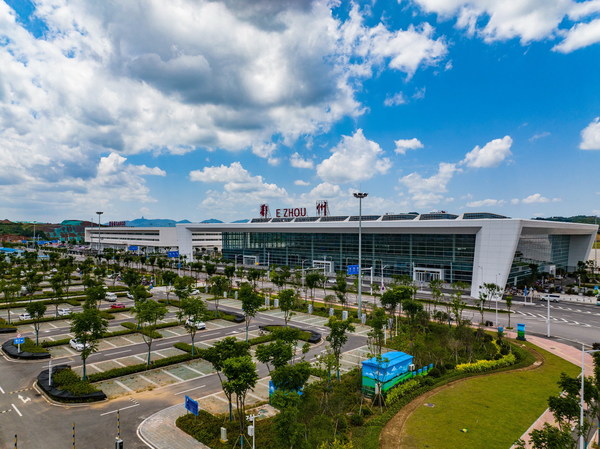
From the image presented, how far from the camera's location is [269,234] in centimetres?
12194

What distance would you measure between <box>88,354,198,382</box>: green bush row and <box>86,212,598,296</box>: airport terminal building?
39360 mm

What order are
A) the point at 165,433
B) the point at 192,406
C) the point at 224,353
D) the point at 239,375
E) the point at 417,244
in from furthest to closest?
1. the point at 417,244
2. the point at 192,406
3. the point at 224,353
4. the point at 165,433
5. the point at 239,375

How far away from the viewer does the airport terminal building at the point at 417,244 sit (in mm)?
72250

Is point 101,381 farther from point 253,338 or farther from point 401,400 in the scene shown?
point 401,400

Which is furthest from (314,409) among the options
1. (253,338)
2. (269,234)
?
(269,234)

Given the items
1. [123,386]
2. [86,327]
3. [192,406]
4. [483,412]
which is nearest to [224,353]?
[192,406]

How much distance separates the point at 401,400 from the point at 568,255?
12490cm

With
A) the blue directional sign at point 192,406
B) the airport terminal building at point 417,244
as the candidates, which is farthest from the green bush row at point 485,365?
the airport terminal building at point 417,244

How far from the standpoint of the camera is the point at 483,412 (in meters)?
24.0

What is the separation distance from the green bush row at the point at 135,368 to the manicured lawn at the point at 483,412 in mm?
21915

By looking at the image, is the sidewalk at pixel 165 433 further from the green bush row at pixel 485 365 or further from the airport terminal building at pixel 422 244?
the airport terminal building at pixel 422 244

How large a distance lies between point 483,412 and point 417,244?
66.9 metres

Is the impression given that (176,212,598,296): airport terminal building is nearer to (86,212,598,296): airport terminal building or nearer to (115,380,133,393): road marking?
(86,212,598,296): airport terminal building

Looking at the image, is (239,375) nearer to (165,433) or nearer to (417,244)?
(165,433)
